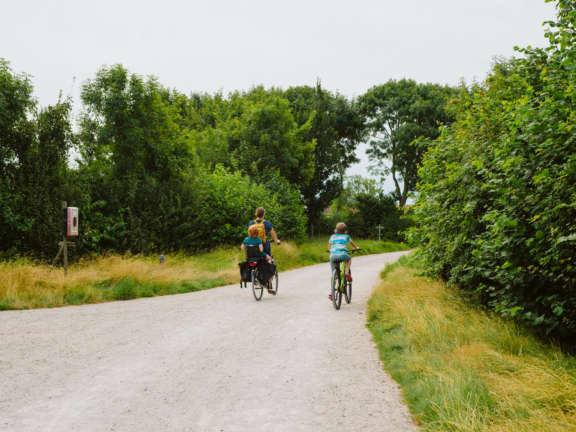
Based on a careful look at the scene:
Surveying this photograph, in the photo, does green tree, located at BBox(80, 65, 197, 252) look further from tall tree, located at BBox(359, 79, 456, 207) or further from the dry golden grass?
tall tree, located at BBox(359, 79, 456, 207)

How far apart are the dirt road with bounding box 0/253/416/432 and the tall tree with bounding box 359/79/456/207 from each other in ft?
113

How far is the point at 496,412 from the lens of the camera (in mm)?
3660

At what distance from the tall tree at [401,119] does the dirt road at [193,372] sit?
113 ft

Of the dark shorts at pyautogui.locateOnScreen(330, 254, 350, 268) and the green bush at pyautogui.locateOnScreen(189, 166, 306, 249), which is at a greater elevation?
the green bush at pyautogui.locateOnScreen(189, 166, 306, 249)

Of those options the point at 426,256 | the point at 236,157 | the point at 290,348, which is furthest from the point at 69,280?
the point at 236,157

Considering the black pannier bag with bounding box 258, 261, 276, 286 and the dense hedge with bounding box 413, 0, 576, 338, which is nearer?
the dense hedge with bounding box 413, 0, 576, 338

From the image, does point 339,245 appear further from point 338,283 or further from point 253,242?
point 253,242

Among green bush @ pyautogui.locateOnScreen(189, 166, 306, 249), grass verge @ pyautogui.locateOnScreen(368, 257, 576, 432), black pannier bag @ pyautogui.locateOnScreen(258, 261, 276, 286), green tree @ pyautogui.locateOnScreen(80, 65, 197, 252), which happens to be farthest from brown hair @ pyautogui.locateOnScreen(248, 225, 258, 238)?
green bush @ pyautogui.locateOnScreen(189, 166, 306, 249)

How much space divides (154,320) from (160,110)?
13.3 meters

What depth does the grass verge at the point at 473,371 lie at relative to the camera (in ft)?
11.6

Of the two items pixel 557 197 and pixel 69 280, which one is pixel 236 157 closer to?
pixel 69 280

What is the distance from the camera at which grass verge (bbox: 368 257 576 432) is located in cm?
354

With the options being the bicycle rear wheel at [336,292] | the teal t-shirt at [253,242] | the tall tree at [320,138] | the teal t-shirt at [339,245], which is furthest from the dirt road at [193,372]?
the tall tree at [320,138]

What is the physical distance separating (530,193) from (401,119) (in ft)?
129
